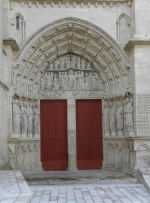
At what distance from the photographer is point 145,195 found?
6.59 metres

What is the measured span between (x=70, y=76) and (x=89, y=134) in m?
2.19

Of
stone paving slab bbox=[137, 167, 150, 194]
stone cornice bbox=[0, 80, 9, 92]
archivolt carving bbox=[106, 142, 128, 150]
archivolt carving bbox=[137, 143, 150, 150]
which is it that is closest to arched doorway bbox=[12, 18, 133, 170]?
archivolt carving bbox=[106, 142, 128, 150]

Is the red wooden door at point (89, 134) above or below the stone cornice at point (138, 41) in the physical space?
below

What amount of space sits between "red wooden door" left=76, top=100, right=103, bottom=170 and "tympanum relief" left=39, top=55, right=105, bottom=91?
612 millimetres

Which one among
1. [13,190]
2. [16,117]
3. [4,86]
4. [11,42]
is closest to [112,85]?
[16,117]

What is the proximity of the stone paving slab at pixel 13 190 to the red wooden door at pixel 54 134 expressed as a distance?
4.33 meters

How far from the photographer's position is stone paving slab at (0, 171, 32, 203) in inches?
202

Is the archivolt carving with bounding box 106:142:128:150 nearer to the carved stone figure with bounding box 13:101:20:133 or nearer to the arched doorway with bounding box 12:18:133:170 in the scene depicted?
the arched doorway with bounding box 12:18:133:170

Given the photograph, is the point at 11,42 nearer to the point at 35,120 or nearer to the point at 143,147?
the point at 35,120

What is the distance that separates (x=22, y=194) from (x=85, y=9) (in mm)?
7886

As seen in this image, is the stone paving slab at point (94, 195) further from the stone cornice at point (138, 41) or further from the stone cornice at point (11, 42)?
the stone cornice at point (11, 42)

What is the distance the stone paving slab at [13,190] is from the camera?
5.13m

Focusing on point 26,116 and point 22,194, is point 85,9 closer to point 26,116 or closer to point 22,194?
point 26,116

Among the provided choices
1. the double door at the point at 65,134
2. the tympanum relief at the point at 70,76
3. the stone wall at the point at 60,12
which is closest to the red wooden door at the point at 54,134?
the double door at the point at 65,134
